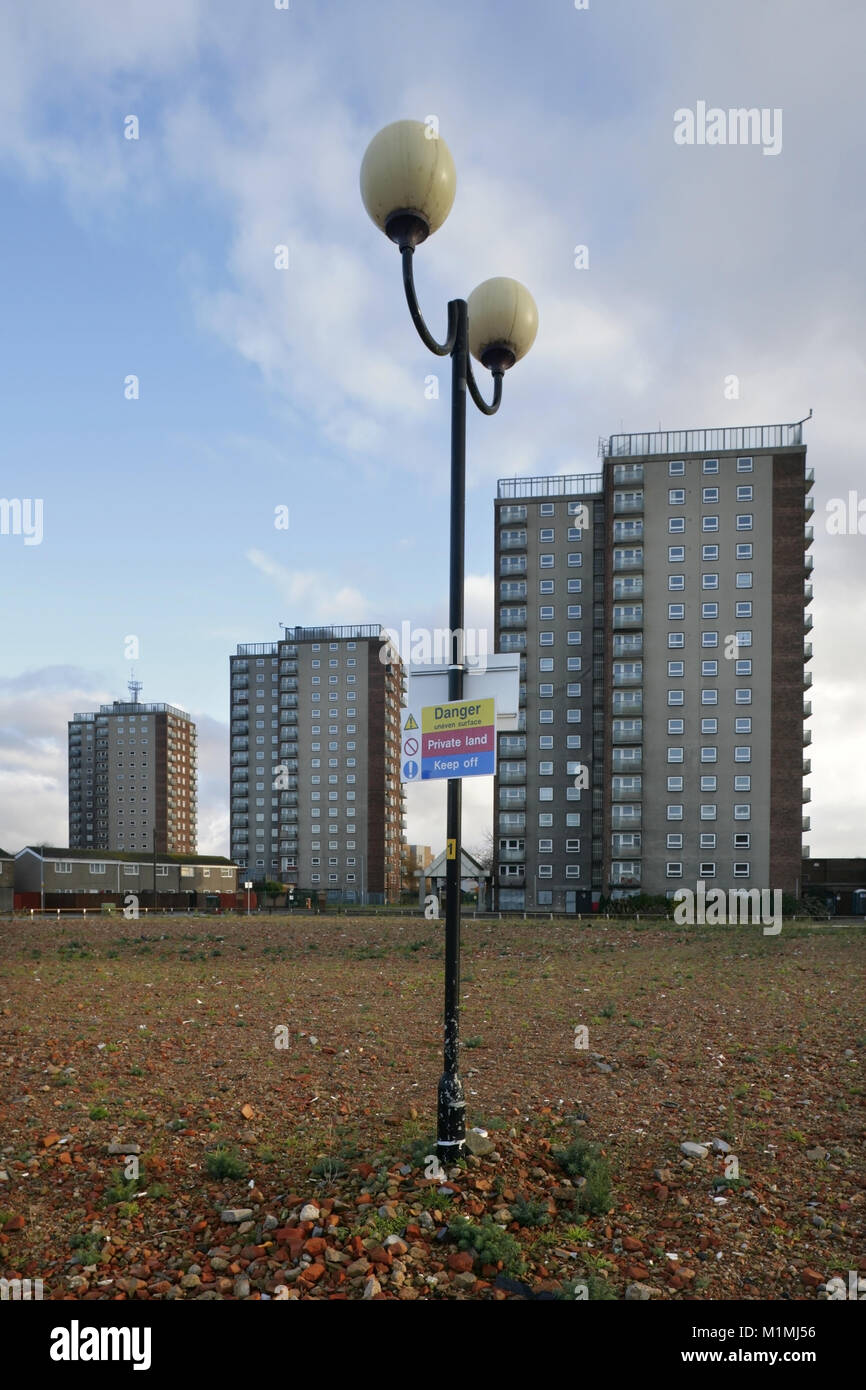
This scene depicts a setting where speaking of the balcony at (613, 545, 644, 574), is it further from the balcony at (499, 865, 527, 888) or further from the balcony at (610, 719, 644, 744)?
the balcony at (499, 865, 527, 888)

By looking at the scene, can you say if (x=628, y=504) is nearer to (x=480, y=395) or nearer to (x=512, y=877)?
(x=512, y=877)

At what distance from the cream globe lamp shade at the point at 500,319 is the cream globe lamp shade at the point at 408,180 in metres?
1.15

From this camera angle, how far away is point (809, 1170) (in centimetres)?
703

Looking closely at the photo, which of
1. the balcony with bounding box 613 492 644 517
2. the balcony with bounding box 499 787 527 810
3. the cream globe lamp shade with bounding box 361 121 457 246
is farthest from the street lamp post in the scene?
the balcony with bounding box 499 787 527 810

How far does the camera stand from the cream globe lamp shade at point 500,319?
768 centimetres

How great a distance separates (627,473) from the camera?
7612cm

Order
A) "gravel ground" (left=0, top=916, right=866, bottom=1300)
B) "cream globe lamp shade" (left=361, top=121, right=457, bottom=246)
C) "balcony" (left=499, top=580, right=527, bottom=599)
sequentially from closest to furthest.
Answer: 1. "gravel ground" (left=0, top=916, right=866, bottom=1300)
2. "cream globe lamp shade" (left=361, top=121, right=457, bottom=246)
3. "balcony" (left=499, top=580, right=527, bottom=599)

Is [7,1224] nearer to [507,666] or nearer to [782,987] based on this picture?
[507,666]

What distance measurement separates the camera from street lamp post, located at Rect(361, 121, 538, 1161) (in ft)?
20.9

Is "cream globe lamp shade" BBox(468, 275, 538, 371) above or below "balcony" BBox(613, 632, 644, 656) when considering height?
below

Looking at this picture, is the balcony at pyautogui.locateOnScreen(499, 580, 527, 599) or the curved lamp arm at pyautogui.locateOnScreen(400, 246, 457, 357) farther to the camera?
the balcony at pyautogui.locateOnScreen(499, 580, 527, 599)

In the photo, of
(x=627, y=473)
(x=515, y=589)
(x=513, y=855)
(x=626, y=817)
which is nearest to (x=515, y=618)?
(x=515, y=589)

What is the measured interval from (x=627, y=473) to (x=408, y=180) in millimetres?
73570
